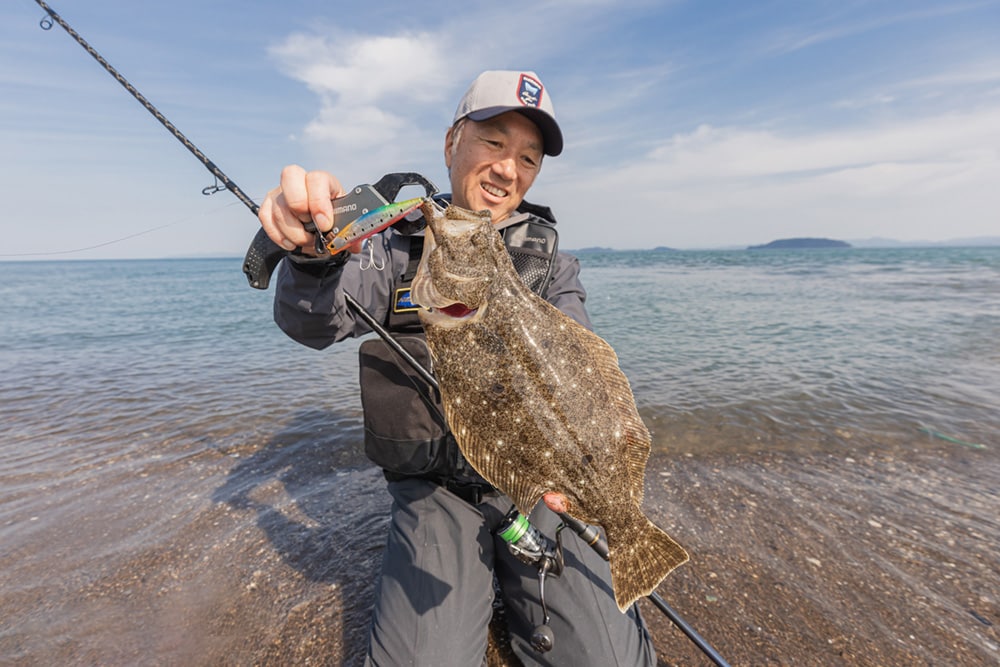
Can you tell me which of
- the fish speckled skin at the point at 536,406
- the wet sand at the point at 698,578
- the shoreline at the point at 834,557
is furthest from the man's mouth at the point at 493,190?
the shoreline at the point at 834,557

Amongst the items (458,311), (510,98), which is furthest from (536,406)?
(510,98)

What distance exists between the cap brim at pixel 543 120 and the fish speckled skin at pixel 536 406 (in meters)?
1.27

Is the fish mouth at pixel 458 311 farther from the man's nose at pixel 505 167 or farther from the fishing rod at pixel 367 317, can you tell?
the man's nose at pixel 505 167

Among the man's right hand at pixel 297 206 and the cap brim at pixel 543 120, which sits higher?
the cap brim at pixel 543 120

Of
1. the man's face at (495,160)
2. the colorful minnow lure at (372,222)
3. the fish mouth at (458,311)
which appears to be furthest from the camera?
the man's face at (495,160)

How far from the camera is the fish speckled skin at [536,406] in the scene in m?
2.36

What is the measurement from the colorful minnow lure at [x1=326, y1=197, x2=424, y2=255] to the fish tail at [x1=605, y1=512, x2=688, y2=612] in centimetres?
195

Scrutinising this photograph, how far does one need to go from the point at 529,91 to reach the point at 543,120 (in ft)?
0.74

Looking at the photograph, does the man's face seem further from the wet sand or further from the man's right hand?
the wet sand

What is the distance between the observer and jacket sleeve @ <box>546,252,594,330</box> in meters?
3.81

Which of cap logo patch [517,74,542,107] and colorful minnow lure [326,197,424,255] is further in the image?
cap logo patch [517,74,542,107]

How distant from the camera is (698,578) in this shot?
4.05 meters

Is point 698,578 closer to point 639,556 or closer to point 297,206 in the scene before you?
point 639,556

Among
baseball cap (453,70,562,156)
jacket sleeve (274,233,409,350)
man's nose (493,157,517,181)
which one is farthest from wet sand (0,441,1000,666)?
baseball cap (453,70,562,156)
